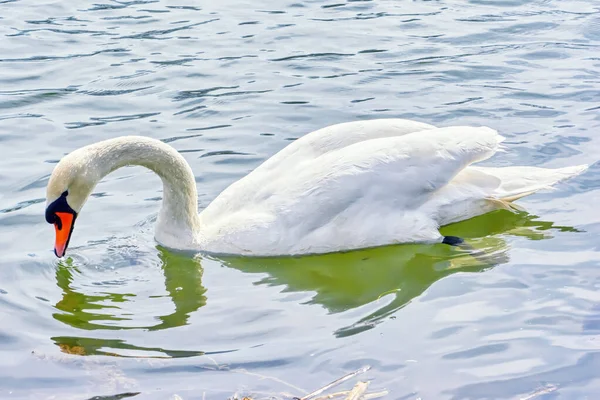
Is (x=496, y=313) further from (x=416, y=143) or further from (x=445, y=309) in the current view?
(x=416, y=143)

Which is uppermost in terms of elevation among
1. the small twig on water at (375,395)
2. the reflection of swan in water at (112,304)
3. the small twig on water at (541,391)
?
the small twig on water at (375,395)

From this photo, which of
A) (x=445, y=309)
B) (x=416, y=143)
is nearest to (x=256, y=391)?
(x=445, y=309)

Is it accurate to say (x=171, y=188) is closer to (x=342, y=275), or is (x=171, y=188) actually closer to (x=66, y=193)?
(x=66, y=193)

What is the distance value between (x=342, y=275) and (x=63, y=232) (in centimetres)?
197

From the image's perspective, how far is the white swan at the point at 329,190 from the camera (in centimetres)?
820

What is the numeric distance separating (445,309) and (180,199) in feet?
7.59

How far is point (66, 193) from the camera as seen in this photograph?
8.02 m

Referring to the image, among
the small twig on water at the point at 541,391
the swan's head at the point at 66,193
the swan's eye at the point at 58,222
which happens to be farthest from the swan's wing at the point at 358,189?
the small twig on water at the point at 541,391

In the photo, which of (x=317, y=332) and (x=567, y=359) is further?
(x=317, y=332)

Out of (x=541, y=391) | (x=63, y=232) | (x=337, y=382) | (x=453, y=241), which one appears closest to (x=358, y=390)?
(x=337, y=382)

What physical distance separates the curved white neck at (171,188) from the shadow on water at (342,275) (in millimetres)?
160

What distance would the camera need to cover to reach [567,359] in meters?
6.53

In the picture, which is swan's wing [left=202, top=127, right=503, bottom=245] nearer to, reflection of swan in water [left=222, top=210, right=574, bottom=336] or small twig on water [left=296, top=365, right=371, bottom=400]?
reflection of swan in water [left=222, top=210, right=574, bottom=336]

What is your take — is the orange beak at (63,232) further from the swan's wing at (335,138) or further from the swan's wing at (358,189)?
the swan's wing at (335,138)
